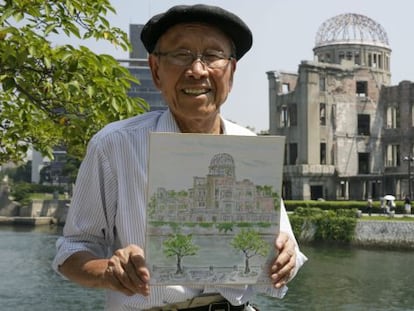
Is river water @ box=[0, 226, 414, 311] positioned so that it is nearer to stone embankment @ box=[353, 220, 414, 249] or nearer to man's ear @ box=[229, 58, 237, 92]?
stone embankment @ box=[353, 220, 414, 249]

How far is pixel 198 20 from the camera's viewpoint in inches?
87.9

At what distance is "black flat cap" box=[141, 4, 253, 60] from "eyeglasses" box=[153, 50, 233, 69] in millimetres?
108

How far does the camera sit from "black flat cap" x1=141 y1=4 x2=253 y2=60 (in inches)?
87.0

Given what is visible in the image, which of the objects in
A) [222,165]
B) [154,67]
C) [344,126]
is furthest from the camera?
[344,126]

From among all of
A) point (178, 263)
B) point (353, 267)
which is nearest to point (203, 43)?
point (178, 263)

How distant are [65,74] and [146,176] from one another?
→ 273 centimetres

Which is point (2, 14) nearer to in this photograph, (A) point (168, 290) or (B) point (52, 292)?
(A) point (168, 290)

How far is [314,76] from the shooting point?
42719 mm

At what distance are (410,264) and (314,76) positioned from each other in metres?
21.5

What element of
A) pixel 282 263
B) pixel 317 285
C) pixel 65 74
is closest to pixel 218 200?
pixel 282 263

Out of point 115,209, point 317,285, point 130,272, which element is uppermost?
point 115,209

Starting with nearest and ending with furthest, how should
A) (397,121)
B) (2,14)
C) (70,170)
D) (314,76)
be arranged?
(2,14) < (314,76) < (397,121) < (70,170)

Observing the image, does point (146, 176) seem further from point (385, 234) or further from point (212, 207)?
point (385, 234)

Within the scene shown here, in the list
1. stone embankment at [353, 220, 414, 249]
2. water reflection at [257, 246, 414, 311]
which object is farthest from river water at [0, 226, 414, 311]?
stone embankment at [353, 220, 414, 249]
